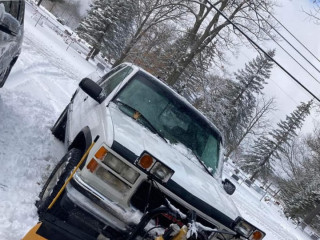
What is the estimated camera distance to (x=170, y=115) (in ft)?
15.4

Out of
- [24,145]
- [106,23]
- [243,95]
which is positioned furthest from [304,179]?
[24,145]

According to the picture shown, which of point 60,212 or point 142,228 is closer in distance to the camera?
point 142,228

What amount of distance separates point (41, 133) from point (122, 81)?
2148 mm

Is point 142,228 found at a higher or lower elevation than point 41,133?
higher

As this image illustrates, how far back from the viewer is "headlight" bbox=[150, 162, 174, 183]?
2.92 meters

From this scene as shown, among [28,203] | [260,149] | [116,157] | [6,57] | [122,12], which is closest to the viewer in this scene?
[116,157]

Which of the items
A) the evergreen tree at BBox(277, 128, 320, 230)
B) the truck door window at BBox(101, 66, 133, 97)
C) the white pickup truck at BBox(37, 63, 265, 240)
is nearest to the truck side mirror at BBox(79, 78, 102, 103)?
the white pickup truck at BBox(37, 63, 265, 240)

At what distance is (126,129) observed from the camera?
3.55 metres

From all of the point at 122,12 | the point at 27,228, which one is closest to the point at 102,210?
the point at 27,228

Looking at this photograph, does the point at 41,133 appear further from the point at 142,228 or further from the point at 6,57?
the point at 142,228


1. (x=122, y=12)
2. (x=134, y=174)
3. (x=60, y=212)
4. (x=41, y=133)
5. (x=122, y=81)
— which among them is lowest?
(x=41, y=133)

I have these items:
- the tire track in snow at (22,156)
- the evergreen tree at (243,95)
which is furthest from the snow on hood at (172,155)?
the evergreen tree at (243,95)

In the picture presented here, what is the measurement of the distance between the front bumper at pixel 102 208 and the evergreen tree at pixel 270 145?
4433cm

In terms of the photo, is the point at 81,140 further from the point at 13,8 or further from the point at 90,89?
the point at 13,8
